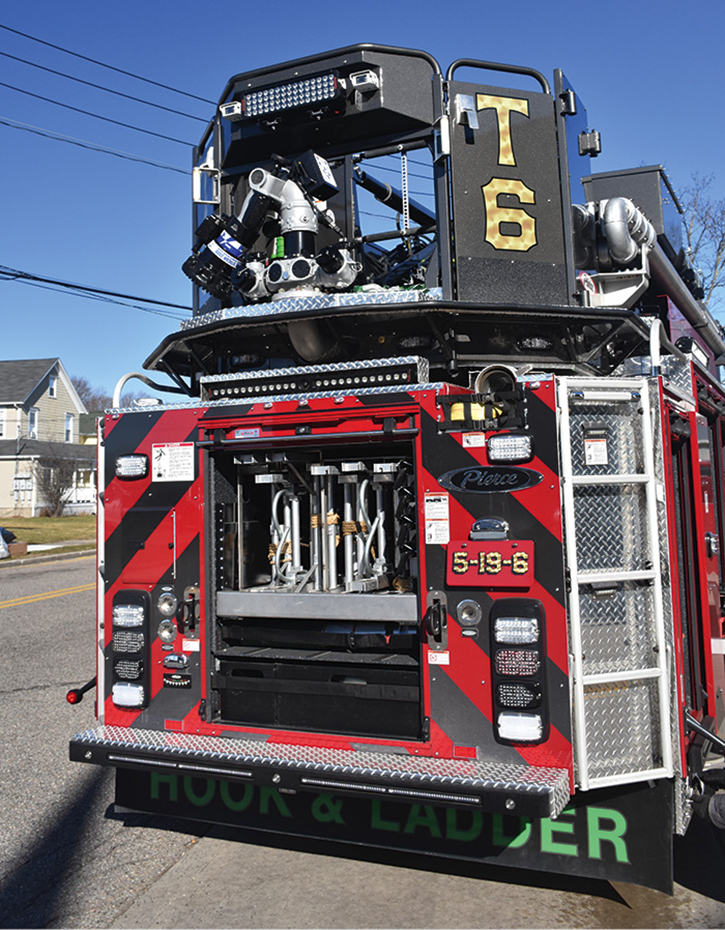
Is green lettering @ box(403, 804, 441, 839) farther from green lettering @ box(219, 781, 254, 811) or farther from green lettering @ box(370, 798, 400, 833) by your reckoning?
green lettering @ box(219, 781, 254, 811)

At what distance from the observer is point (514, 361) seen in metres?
4.49

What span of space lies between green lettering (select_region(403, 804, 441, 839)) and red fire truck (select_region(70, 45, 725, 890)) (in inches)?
0.4

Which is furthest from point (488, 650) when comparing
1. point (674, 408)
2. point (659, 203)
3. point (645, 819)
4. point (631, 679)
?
point (659, 203)

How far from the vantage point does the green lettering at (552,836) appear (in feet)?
12.0

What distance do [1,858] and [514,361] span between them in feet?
12.4

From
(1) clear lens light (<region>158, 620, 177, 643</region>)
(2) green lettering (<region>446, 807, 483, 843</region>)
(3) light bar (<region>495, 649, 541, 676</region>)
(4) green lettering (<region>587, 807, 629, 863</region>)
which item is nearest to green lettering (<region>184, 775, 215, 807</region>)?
(1) clear lens light (<region>158, 620, 177, 643</region>)

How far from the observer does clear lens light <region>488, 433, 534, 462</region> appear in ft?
12.0

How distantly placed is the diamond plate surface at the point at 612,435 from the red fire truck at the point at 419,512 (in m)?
0.02

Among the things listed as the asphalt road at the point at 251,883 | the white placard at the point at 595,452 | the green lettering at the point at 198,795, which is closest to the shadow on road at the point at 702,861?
the asphalt road at the point at 251,883

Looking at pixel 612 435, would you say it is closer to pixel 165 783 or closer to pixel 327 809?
pixel 327 809

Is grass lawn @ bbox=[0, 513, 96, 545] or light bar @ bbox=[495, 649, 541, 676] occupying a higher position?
grass lawn @ bbox=[0, 513, 96, 545]

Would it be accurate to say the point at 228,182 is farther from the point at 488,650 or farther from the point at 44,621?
the point at 44,621

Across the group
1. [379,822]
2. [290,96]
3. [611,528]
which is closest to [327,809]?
[379,822]

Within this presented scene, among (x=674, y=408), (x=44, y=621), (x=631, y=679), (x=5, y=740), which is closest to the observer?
(x=631, y=679)
